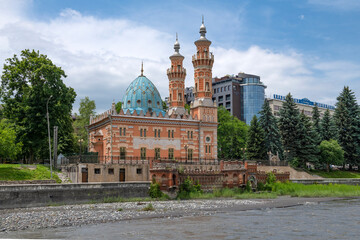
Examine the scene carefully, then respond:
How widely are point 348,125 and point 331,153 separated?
8.20 m

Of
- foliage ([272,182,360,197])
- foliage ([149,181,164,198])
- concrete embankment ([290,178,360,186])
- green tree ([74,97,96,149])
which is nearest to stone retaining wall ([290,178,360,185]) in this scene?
concrete embankment ([290,178,360,186])

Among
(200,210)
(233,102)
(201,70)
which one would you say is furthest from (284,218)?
(233,102)

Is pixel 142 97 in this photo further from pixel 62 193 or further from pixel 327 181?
pixel 327 181

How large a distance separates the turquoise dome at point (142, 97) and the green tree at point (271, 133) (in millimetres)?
16304

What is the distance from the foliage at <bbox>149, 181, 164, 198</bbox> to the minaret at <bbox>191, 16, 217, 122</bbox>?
20383 millimetres

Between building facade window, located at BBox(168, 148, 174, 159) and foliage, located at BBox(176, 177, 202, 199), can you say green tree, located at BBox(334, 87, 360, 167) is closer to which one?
building facade window, located at BBox(168, 148, 174, 159)

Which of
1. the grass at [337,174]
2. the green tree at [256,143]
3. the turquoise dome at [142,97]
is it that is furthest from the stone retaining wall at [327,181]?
the turquoise dome at [142,97]

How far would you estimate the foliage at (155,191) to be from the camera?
3525cm

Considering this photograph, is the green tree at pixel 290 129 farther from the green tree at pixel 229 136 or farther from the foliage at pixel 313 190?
the foliage at pixel 313 190

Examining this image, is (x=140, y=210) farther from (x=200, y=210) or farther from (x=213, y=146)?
(x=213, y=146)

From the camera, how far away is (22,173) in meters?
37.6

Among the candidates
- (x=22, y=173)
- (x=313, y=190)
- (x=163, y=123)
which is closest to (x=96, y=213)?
(x=22, y=173)

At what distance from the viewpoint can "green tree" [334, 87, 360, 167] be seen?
200ft

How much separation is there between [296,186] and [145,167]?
16.3 metres
